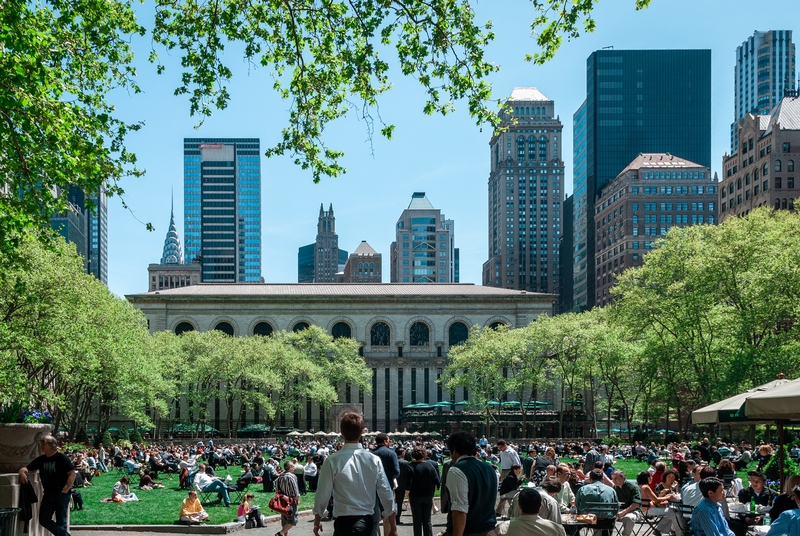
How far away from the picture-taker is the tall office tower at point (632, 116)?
540ft

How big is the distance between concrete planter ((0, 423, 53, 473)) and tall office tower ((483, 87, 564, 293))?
178474mm

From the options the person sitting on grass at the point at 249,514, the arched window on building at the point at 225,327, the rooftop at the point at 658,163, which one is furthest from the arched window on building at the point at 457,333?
the person sitting on grass at the point at 249,514

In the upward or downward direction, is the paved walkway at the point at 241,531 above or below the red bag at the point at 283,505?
below

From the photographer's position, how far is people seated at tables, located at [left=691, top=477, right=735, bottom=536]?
10.8 metres

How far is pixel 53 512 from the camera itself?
40.8 feet

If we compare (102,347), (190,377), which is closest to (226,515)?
(102,347)

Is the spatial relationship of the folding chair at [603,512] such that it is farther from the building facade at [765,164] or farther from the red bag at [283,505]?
the building facade at [765,164]

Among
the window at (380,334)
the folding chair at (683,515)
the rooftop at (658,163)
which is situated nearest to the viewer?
the folding chair at (683,515)

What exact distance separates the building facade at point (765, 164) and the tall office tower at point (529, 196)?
250ft

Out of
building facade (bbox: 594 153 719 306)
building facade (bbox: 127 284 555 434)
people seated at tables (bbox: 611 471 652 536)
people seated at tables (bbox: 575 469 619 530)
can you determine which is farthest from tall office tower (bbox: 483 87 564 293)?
people seated at tables (bbox: 575 469 619 530)

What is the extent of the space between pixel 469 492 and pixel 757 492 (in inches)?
394

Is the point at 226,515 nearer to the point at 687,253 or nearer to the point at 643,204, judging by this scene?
the point at 687,253

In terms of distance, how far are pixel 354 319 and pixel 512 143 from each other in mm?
109449

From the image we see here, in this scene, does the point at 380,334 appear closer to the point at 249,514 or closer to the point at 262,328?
the point at 262,328
